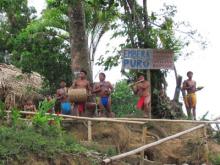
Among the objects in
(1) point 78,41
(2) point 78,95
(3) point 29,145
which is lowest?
(3) point 29,145

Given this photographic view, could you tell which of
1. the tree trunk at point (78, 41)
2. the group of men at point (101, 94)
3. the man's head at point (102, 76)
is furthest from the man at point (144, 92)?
the tree trunk at point (78, 41)

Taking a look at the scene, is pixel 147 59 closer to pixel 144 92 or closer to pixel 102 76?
pixel 144 92

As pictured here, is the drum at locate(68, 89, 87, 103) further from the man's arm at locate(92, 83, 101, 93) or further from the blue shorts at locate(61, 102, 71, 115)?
the blue shorts at locate(61, 102, 71, 115)

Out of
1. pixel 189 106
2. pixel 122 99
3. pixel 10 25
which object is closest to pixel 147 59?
pixel 189 106

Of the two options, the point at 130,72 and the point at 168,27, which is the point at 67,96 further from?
the point at 168,27

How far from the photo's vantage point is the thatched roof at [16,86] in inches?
766

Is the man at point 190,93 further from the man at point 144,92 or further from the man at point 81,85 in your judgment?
the man at point 81,85

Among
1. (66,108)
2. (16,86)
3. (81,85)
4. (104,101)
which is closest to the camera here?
(81,85)

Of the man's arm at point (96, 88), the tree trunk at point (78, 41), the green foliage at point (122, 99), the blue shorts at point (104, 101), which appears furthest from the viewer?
the green foliage at point (122, 99)

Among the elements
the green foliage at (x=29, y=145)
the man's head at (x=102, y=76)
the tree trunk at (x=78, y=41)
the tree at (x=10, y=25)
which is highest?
the tree at (x=10, y=25)

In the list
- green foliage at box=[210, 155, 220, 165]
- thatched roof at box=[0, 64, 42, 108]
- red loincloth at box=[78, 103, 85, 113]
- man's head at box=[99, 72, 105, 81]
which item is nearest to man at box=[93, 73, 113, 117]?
man's head at box=[99, 72, 105, 81]

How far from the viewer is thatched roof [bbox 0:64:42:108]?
19.5 m

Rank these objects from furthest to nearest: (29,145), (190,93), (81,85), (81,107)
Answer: (190,93)
(81,85)
(81,107)
(29,145)

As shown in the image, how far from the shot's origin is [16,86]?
20109 mm
